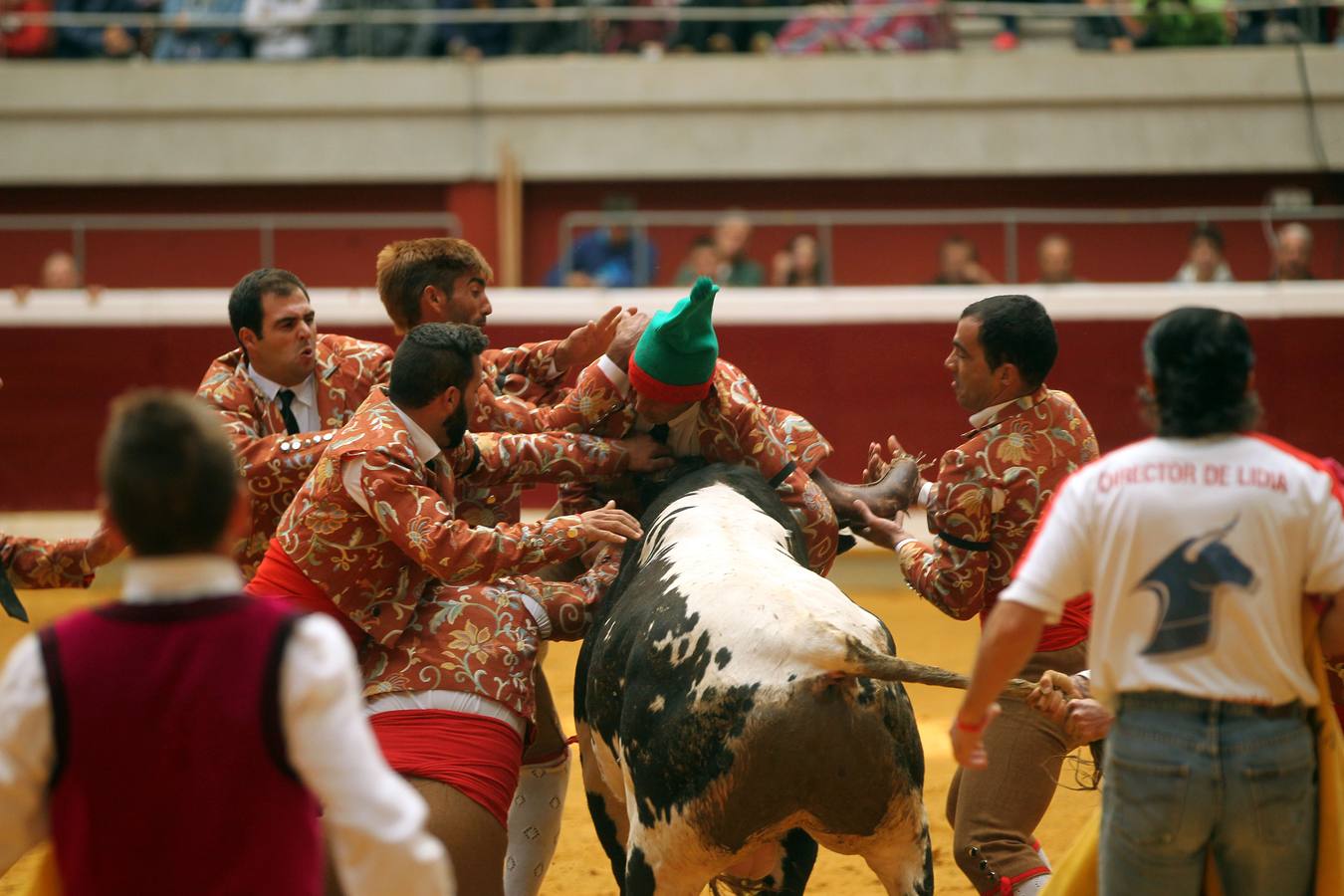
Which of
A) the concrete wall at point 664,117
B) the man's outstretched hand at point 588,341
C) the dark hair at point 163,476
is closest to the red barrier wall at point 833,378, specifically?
the concrete wall at point 664,117

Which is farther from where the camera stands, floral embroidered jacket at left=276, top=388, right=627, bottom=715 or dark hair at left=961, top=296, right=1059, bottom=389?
dark hair at left=961, top=296, right=1059, bottom=389

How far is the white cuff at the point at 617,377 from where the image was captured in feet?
13.0

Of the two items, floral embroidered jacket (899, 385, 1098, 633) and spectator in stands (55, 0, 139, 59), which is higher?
spectator in stands (55, 0, 139, 59)

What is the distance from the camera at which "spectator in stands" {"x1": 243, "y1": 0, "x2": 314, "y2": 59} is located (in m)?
13.1

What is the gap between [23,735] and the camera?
199 cm

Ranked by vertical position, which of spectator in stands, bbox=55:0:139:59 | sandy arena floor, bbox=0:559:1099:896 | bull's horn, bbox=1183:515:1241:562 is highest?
spectator in stands, bbox=55:0:139:59

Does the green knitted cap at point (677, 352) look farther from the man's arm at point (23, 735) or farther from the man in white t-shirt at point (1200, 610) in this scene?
the man's arm at point (23, 735)

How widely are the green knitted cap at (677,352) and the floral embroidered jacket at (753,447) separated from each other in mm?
116

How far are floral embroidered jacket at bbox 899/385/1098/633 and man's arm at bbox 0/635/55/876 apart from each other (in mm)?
1967

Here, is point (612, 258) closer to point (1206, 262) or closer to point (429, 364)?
point (1206, 262)

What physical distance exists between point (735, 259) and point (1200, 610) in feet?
28.4

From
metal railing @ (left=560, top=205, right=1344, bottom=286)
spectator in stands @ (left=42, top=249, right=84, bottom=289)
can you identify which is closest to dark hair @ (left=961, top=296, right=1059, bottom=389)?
metal railing @ (left=560, top=205, right=1344, bottom=286)

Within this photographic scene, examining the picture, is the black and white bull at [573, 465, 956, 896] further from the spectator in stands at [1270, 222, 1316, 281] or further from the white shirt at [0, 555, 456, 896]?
the spectator in stands at [1270, 222, 1316, 281]

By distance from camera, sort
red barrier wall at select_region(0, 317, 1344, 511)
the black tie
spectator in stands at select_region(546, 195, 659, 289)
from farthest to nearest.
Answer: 1. spectator in stands at select_region(546, 195, 659, 289)
2. red barrier wall at select_region(0, 317, 1344, 511)
3. the black tie
